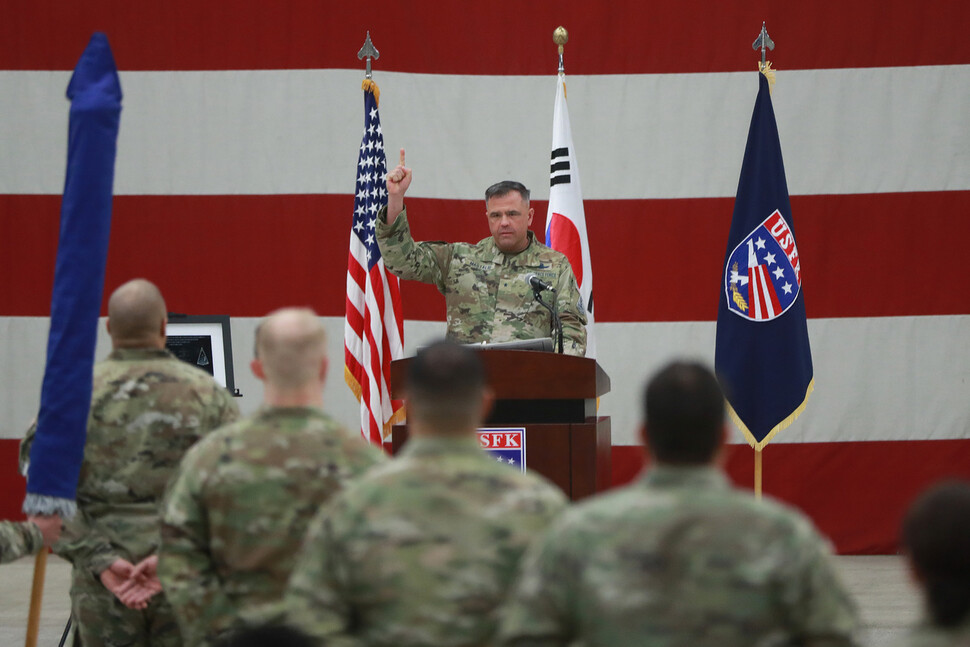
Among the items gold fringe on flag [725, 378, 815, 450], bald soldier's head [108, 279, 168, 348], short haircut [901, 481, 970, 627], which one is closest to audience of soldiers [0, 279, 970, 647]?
short haircut [901, 481, 970, 627]

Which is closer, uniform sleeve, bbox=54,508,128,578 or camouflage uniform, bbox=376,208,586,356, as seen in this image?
uniform sleeve, bbox=54,508,128,578

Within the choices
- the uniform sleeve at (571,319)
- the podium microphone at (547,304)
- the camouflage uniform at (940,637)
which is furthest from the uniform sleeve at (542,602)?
the uniform sleeve at (571,319)

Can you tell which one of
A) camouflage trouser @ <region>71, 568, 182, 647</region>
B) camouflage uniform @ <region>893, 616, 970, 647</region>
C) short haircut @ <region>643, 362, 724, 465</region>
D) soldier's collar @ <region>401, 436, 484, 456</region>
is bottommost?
camouflage trouser @ <region>71, 568, 182, 647</region>

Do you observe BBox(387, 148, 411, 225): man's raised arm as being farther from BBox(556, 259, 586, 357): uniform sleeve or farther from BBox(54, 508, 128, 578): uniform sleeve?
BBox(54, 508, 128, 578): uniform sleeve

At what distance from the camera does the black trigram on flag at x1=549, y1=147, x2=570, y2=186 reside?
4738 millimetres

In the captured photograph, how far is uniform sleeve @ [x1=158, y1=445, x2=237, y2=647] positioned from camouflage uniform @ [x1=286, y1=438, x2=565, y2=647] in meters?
0.37

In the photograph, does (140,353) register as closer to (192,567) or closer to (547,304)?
(192,567)

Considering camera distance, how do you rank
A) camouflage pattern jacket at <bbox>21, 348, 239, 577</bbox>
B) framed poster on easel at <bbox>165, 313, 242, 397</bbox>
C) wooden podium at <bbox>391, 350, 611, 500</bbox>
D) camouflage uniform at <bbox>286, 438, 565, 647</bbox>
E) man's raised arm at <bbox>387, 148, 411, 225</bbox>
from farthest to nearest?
1. man's raised arm at <bbox>387, 148, 411, 225</bbox>
2. framed poster on easel at <bbox>165, 313, 242, 397</bbox>
3. wooden podium at <bbox>391, 350, 611, 500</bbox>
4. camouflage pattern jacket at <bbox>21, 348, 239, 577</bbox>
5. camouflage uniform at <bbox>286, 438, 565, 647</bbox>

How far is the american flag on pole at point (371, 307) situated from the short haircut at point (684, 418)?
3.06 metres

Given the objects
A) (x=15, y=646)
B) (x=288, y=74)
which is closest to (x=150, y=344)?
(x=15, y=646)

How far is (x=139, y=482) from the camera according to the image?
2.41 meters

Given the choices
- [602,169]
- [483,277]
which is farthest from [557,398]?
[602,169]

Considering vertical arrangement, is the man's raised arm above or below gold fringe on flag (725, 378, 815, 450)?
above

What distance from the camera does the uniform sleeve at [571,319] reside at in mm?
3664
